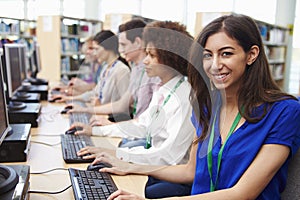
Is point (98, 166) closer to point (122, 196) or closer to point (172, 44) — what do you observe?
point (122, 196)

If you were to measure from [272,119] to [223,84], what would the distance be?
0.20 m

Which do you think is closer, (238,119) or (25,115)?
(238,119)

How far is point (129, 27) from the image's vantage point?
9.18ft

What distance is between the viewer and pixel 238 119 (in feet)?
3.85

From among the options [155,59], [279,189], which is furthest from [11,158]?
[279,189]

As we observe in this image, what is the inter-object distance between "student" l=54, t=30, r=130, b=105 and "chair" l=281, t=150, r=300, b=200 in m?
1.90

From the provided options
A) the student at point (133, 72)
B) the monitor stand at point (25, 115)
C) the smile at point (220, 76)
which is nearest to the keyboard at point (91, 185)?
the smile at point (220, 76)

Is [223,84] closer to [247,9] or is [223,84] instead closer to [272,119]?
[272,119]

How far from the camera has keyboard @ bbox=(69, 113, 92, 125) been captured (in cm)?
230

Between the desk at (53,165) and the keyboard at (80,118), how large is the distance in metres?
0.05

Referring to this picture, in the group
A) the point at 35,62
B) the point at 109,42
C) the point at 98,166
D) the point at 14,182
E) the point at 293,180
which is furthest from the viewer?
the point at 35,62

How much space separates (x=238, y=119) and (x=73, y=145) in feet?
2.96

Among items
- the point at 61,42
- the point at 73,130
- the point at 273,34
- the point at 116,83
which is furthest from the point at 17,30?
the point at 73,130

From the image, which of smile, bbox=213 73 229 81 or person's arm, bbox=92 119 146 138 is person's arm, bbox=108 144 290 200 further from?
person's arm, bbox=92 119 146 138
